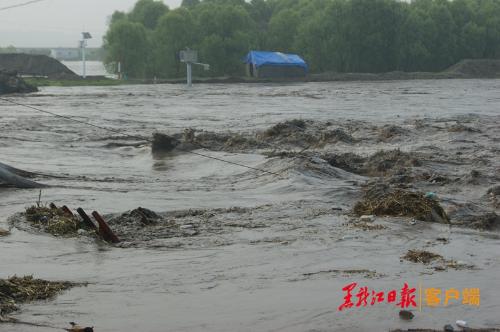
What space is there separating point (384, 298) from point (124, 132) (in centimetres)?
1993

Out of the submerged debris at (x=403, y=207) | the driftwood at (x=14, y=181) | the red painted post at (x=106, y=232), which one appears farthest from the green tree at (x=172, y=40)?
the red painted post at (x=106, y=232)

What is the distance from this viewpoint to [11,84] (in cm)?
5394

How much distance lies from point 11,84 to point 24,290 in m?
49.6

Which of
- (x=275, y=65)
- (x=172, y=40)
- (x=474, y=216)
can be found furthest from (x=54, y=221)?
(x=172, y=40)

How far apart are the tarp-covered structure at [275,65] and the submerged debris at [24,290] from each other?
7639 centimetres

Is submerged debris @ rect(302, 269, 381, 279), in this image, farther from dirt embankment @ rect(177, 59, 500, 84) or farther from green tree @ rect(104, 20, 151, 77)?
green tree @ rect(104, 20, 151, 77)

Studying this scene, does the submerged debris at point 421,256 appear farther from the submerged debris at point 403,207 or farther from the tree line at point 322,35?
the tree line at point 322,35

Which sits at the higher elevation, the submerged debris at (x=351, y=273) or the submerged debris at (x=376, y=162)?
the submerged debris at (x=376, y=162)

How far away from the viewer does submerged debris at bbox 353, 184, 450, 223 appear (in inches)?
443

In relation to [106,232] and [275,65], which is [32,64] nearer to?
[275,65]

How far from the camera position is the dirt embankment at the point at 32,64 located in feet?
287

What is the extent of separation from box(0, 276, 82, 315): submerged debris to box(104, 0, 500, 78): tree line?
3222 inches

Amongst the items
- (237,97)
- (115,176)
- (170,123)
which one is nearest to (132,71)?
(237,97)

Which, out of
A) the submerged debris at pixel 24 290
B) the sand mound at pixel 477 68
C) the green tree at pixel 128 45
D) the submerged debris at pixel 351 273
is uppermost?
the green tree at pixel 128 45
